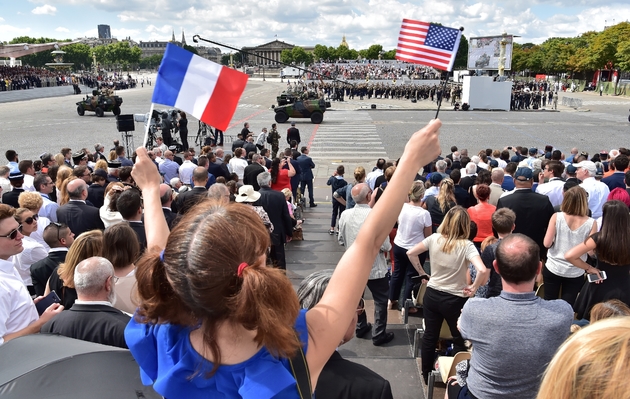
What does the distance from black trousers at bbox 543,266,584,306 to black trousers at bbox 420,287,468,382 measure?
134 cm

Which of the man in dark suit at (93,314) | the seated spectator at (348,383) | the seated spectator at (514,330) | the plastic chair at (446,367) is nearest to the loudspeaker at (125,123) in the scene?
the man in dark suit at (93,314)

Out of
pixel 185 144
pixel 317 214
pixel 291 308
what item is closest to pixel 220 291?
pixel 291 308

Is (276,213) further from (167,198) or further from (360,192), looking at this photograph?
(360,192)

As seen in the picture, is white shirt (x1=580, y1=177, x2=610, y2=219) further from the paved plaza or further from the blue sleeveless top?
the blue sleeveless top

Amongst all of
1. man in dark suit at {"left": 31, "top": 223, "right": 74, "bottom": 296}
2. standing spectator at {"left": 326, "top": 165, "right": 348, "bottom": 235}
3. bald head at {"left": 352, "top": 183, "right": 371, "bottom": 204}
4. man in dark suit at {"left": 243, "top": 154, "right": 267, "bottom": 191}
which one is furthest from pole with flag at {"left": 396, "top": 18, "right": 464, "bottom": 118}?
man in dark suit at {"left": 243, "top": 154, "right": 267, "bottom": 191}

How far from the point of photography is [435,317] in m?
4.44

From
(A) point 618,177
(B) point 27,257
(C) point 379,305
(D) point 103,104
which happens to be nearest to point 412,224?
(C) point 379,305

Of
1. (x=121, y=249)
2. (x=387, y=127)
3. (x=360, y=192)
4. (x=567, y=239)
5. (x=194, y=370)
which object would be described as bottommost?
(x=387, y=127)

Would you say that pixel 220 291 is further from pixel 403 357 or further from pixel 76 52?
pixel 76 52

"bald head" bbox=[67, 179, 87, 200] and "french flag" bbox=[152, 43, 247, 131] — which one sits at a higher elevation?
"french flag" bbox=[152, 43, 247, 131]

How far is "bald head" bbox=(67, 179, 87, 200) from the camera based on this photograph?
5.93 metres

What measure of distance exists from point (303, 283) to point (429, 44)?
316 centimetres

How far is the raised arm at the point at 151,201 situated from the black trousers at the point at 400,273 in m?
4.04

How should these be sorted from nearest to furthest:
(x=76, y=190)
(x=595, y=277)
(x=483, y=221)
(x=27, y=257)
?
(x=595, y=277)
(x=27, y=257)
(x=483, y=221)
(x=76, y=190)
